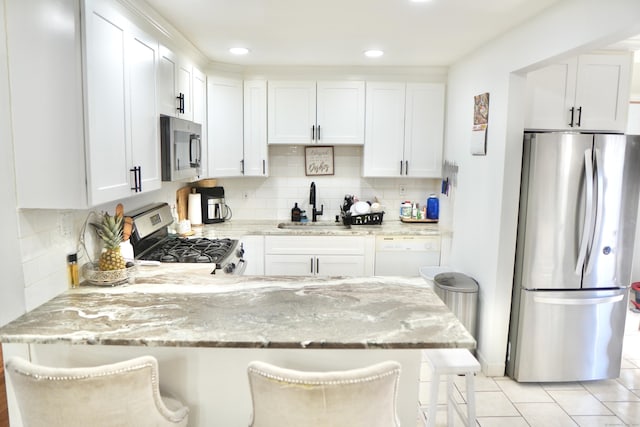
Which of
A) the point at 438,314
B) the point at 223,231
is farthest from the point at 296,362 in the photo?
the point at 223,231

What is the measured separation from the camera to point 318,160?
4883mm

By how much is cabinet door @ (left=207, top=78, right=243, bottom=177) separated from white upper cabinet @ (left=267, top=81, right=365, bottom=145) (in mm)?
308

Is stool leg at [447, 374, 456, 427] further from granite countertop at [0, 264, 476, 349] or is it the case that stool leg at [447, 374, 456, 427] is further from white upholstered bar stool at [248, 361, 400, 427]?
white upholstered bar stool at [248, 361, 400, 427]

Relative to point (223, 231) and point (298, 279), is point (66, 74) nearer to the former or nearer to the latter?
point (298, 279)

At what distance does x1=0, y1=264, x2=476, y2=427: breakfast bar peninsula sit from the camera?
1.71 m

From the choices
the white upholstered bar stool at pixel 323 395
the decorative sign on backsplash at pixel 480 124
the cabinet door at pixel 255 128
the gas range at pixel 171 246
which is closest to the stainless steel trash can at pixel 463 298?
the decorative sign on backsplash at pixel 480 124

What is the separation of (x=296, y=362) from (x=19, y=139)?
1.47 metres

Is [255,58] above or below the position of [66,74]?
above

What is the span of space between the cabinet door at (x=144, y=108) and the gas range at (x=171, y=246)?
0.45m

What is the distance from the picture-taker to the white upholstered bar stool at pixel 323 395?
143 cm

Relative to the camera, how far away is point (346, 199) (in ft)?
15.7

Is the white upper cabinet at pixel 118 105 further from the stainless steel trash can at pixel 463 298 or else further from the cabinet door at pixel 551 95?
the cabinet door at pixel 551 95

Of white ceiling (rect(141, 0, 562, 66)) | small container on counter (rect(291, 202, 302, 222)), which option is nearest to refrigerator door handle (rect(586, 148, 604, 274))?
white ceiling (rect(141, 0, 562, 66))

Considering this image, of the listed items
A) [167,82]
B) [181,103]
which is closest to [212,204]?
[181,103]
